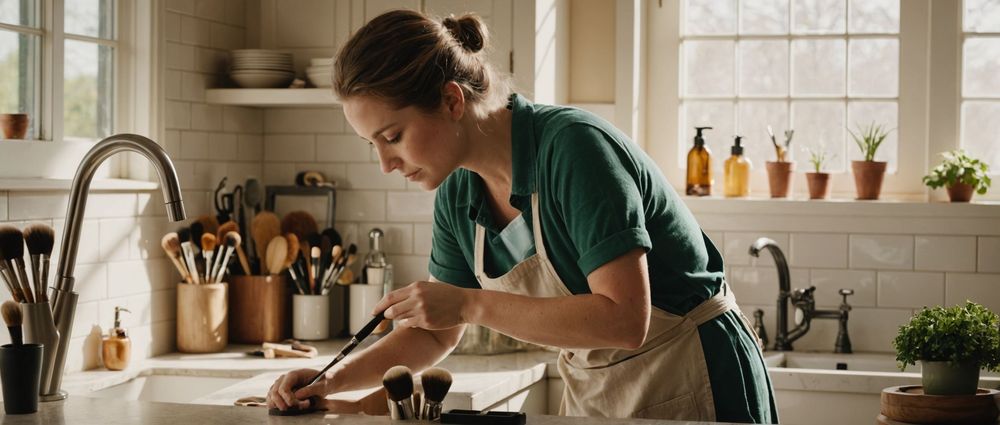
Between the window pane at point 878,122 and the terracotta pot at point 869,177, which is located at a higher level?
the window pane at point 878,122

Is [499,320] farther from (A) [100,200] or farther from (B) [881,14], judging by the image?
(B) [881,14]

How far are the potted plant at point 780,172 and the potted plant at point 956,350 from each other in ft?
4.65

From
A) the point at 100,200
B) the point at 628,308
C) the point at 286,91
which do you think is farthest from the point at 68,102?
the point at 628,308

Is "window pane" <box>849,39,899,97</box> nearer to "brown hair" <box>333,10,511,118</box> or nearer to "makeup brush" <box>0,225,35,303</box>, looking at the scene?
"brown hair" <box>333,10,511,118</box>

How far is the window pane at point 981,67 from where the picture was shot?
13.4 ft

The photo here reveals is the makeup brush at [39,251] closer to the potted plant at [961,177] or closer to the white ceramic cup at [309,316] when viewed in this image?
the white ceramic cup at [309,316]

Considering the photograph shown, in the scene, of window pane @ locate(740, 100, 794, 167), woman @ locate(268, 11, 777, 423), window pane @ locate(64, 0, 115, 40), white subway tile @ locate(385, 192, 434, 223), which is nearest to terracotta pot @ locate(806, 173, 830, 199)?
window pane @ locate(740, 100, 794, 167)

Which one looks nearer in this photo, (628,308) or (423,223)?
(628,308)

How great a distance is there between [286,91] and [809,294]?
1924mm

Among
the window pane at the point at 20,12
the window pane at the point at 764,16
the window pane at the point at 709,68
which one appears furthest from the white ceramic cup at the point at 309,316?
the window pane at the point at 764,16

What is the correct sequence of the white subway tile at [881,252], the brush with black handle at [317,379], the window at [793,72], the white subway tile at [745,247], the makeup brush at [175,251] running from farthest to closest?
the window at [793,72] → the white subway tile at [745,247] → the white subway tile at [881,252] → the makeup brush at [175,251] → the brush with black handle at [317,379]

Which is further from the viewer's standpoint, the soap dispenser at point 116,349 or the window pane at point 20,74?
the soap dispenser at point 116,349

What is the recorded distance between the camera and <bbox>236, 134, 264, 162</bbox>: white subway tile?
4.23 meters

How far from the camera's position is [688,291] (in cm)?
223
